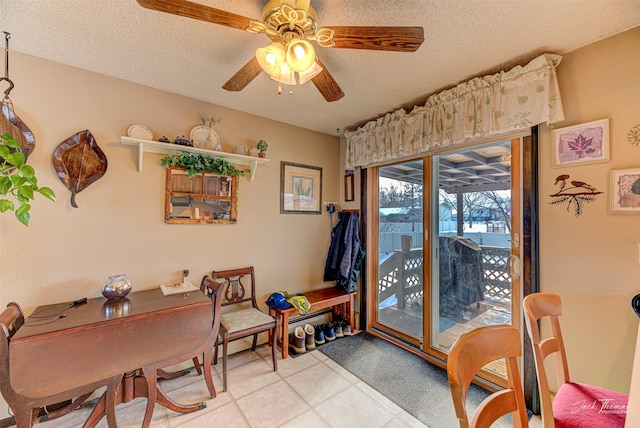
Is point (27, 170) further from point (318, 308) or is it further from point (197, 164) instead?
point (318, 308)

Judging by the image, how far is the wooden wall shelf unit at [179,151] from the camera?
1.97 metres

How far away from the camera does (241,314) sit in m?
2.31

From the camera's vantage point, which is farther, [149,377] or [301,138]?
[301,138]

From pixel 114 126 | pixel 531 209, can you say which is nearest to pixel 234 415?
pixel 114 126

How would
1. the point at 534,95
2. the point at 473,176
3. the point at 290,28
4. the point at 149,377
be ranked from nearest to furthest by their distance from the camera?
the point at 290,28 → the point at 149,377 → the point at 534,95 → the point at 473,176

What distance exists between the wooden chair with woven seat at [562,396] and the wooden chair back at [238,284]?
2.16 m

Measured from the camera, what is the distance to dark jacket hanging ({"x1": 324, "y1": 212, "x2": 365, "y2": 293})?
290 centimetres

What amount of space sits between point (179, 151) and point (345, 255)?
1.96m

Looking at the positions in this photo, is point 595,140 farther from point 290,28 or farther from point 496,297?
point 290,28

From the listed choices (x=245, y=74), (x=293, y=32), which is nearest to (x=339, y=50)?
(x=293, y=32)

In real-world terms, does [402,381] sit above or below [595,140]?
below

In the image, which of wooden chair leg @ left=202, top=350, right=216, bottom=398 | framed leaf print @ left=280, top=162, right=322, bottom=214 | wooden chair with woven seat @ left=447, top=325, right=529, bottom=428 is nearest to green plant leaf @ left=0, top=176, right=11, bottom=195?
wooden chair leg @ left=202, top=350, right=216, bottom=398

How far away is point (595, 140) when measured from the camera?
1536mm

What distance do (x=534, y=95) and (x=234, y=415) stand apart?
2.92 metres
